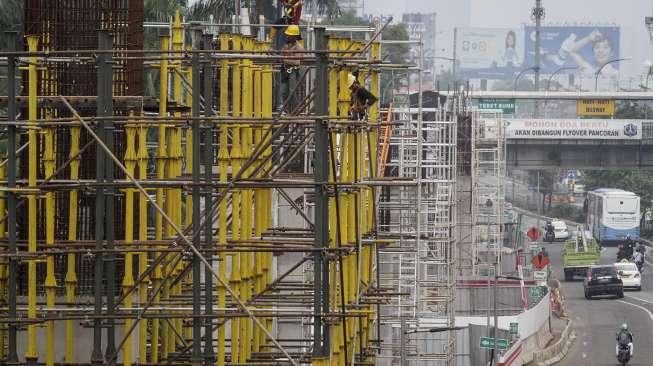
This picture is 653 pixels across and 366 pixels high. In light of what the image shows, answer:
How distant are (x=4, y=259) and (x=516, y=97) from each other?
81.6 m

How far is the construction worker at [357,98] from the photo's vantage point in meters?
21.8

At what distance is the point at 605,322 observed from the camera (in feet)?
189

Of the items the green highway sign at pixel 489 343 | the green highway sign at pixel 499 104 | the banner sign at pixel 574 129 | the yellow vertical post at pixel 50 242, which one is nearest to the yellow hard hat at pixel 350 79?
the yellow vertical post at pixel 50 242

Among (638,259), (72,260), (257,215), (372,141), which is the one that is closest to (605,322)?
(638,259)

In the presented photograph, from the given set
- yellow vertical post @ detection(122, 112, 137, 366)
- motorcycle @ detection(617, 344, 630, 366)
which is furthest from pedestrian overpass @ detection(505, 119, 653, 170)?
yellow vertical post @ detection(122, 112, 137, 366)

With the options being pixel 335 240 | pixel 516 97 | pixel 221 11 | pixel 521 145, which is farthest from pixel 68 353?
pixel 516 97

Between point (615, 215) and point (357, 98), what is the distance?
238ft

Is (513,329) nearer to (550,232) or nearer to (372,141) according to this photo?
(372,141)

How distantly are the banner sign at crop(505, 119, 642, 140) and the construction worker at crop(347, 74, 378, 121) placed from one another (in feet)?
219

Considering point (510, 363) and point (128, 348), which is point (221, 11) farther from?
point (128, 348)

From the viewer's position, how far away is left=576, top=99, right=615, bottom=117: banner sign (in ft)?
344

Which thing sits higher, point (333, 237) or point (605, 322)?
point (333, 237)

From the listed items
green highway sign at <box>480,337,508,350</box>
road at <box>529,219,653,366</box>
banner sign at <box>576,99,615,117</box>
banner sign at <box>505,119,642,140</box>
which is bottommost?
road at <box>529,219,653,366</box>

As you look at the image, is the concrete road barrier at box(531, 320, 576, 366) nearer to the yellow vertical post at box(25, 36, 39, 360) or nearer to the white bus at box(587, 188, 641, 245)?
the yellow vertical post at box(25, 36, 39, 360)
